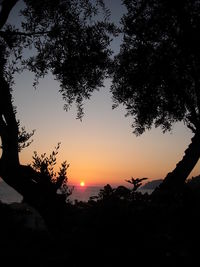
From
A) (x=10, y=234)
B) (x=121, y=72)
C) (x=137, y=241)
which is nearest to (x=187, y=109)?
(x=121, y=72)

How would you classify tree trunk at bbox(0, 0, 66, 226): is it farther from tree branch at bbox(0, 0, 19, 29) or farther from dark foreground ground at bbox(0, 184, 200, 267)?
dark foreground ground at bbox(0, 184, 200, 267)

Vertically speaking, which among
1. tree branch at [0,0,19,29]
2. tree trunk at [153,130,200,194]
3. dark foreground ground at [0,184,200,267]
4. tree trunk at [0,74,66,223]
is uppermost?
tree branch at [0,0,19,29]

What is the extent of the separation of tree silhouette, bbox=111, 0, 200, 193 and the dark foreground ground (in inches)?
408

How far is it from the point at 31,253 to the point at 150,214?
2996mm

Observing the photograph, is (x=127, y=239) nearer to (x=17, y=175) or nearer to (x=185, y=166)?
(x=17, y=175)

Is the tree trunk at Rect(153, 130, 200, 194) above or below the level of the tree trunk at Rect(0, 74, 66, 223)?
above

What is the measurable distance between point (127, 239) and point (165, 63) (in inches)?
523

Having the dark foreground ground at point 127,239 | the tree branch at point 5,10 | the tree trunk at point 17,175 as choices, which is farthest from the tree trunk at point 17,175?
the dark foreground ground at point 127,239

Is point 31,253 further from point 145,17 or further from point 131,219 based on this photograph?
point 145,17

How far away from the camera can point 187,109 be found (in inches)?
812

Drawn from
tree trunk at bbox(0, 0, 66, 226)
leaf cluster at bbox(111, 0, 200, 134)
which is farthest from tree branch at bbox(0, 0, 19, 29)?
leaf cluster at bbox(111, 0, 200, 134)

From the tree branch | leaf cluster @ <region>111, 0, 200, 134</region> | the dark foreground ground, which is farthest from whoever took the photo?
leaf cluster @ <region>111, 0, 200, 134</region>

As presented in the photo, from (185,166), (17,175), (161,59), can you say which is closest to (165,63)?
(161,59)

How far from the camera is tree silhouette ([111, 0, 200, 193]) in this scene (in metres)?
16.8
